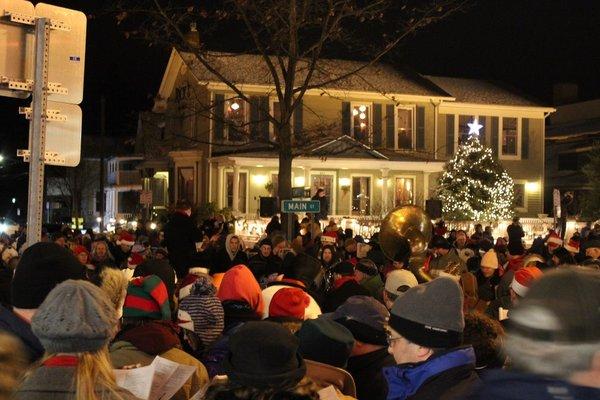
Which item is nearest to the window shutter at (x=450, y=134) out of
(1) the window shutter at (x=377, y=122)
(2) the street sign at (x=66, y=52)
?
→ (1) the window shutter at (x=377, y=122)

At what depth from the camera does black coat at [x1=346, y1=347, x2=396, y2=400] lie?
16.7 ft

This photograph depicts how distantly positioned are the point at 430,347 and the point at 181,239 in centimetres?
918

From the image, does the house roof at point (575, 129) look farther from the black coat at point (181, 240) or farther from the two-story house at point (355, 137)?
the black coat at point (181, 240)

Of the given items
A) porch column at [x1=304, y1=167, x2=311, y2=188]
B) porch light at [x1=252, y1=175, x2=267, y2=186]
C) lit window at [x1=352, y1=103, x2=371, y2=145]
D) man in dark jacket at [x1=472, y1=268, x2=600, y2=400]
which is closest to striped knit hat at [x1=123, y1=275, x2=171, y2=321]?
man in dark jacket at [x1=472, y1=268, x2=600, y2=400]

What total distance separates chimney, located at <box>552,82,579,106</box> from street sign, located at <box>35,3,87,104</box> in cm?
6171

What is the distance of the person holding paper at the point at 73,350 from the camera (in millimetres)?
2850

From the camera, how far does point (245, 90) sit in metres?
37.3

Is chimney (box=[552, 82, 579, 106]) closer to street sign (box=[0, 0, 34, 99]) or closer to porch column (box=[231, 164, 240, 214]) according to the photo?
porch column (box=[231, 164, 240, 214])

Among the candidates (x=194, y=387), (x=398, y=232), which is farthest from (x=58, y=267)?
(x=398, y=232)

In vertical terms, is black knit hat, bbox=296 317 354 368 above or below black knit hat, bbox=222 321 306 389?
below

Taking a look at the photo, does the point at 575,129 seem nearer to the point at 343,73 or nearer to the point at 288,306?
the point at 343,73

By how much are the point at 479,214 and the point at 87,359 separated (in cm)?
3790

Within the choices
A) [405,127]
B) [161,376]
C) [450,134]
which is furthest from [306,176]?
A: [161,376]

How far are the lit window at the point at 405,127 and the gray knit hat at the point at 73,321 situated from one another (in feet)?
124
